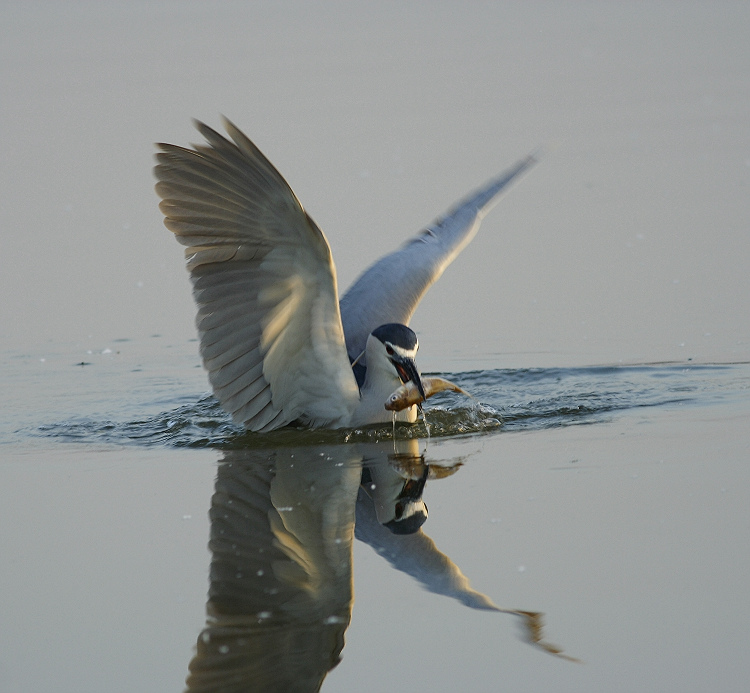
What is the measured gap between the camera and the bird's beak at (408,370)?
15.2 feet

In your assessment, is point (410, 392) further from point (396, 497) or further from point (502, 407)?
point (396, 497)

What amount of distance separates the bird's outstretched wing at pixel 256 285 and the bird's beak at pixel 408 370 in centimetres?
22

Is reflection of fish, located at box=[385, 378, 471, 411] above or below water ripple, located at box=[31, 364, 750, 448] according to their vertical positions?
above

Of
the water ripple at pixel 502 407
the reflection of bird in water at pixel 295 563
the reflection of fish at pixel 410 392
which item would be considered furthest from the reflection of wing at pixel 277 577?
the water ripple at pixel 502 407

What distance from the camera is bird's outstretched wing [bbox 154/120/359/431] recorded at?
4328mm

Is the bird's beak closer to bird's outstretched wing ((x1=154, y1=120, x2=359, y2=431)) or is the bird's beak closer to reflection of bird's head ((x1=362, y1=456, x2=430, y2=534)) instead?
bird's outstretched wing ((x1=154, y1=120, x2=359, y2=431))

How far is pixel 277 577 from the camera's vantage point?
2947 millimetres

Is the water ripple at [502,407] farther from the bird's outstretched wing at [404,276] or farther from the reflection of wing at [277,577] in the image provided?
the reflection of wing at [277,577]

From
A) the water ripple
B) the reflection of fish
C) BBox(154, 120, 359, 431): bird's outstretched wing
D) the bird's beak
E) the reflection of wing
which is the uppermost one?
BBox(154, 120, 359, 431): bird's outstretched wing

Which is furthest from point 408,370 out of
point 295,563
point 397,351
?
point 295,563

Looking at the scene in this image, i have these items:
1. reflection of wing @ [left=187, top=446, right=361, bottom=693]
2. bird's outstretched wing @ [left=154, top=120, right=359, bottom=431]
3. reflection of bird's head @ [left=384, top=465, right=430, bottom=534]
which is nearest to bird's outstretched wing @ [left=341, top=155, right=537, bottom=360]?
bird's outstretched wing @ [left=154, top=120, right=359, bottom=431]

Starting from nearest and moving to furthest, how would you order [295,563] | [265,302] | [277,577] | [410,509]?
[277,577]
[295,563]
[410,509]
[265,302]

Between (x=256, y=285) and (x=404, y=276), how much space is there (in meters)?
1.50

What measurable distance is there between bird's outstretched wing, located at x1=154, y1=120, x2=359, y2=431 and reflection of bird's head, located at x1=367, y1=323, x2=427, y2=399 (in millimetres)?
168
